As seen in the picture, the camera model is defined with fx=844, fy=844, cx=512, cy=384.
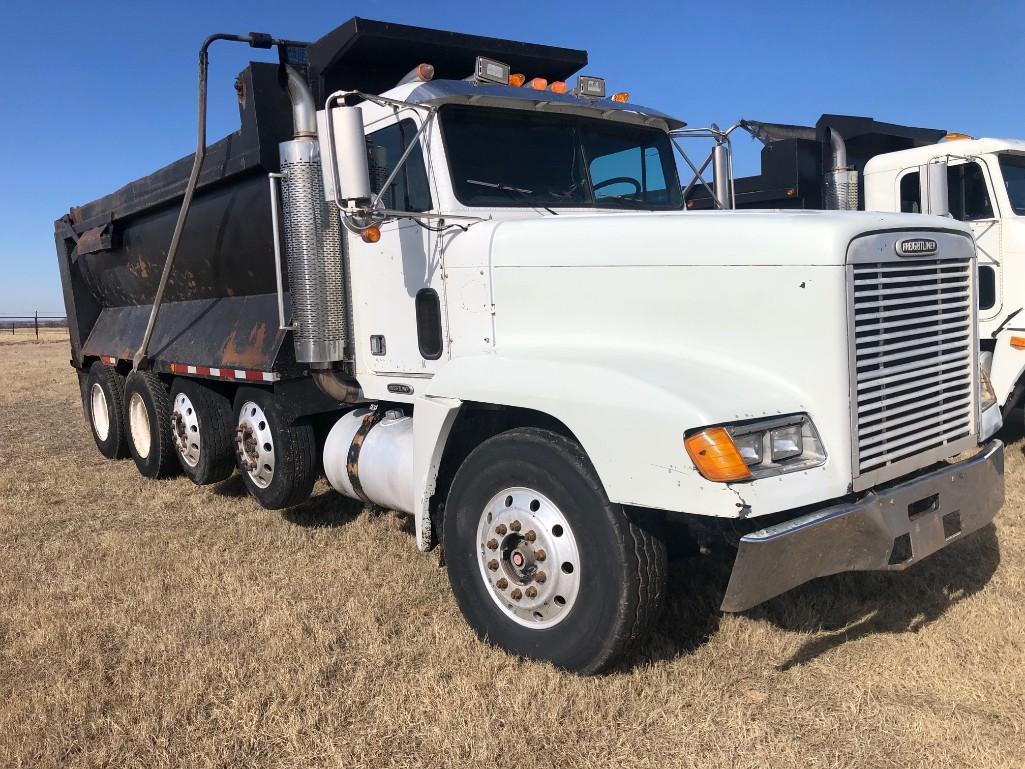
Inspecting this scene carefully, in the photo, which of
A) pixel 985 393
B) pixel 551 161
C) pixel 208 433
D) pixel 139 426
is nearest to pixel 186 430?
pixel 208 433

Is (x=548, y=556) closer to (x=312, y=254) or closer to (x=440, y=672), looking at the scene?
(x=440, y=672)

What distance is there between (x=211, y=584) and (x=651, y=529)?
9.24ft

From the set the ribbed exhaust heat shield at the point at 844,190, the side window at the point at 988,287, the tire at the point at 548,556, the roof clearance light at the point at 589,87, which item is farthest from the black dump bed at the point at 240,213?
the side window at the point at 988,287

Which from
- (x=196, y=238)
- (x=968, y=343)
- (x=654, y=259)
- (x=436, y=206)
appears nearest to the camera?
(x=654, y=259)

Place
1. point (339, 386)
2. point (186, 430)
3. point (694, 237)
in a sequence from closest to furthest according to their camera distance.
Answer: point (694, 237)
point (339, 386)
point (186, 430)

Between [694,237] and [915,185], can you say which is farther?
[915,185]

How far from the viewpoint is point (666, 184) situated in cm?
511

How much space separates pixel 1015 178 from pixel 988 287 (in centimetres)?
95

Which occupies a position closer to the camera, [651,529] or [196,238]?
[651,529]

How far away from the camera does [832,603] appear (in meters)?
4.16

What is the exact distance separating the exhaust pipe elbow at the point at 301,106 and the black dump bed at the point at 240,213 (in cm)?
20

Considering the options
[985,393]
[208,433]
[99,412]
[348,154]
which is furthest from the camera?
[99,412]

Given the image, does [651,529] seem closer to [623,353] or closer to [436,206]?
[623,353]

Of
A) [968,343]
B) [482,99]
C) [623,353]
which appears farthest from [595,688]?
[482,99]
